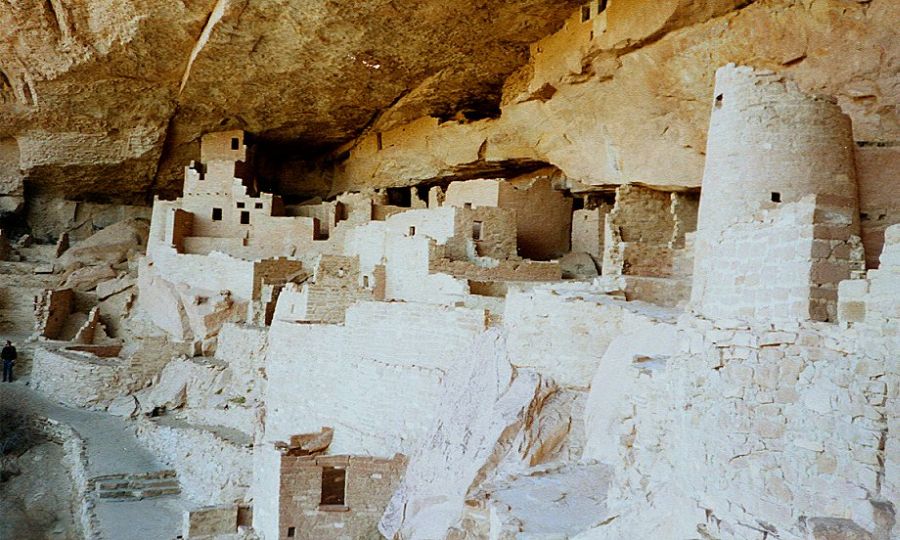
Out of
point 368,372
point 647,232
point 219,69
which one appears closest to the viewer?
point 368,372

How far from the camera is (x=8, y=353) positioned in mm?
15734

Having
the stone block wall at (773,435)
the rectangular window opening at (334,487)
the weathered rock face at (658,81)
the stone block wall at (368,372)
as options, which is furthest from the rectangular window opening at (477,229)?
the stone block wall at (773,435)

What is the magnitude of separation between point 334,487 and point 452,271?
390cm

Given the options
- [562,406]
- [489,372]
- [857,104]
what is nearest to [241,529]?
[489,372]

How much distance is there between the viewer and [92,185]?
20734 mm

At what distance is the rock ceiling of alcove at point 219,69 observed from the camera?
12.4 m

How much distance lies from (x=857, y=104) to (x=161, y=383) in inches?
507

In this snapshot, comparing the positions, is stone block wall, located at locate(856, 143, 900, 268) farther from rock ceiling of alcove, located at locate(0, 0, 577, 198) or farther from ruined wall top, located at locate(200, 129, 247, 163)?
ruined wall top, located at locate(200, 129, 247, 163)

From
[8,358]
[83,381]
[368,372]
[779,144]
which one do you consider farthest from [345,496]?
[8,358]

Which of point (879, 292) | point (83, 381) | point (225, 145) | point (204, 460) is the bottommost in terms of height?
point (204, 460)

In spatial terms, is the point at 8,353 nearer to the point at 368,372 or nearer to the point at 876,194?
the point at 368,372

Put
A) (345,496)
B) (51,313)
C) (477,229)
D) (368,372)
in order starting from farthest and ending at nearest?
(51,313)
(477,229)
(368,372)
(345,496)

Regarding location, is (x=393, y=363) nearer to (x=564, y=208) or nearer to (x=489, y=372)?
(x=489, y=372)

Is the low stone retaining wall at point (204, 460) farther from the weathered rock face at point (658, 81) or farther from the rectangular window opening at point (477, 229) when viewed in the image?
the weathered rock face at point (658, 81)
